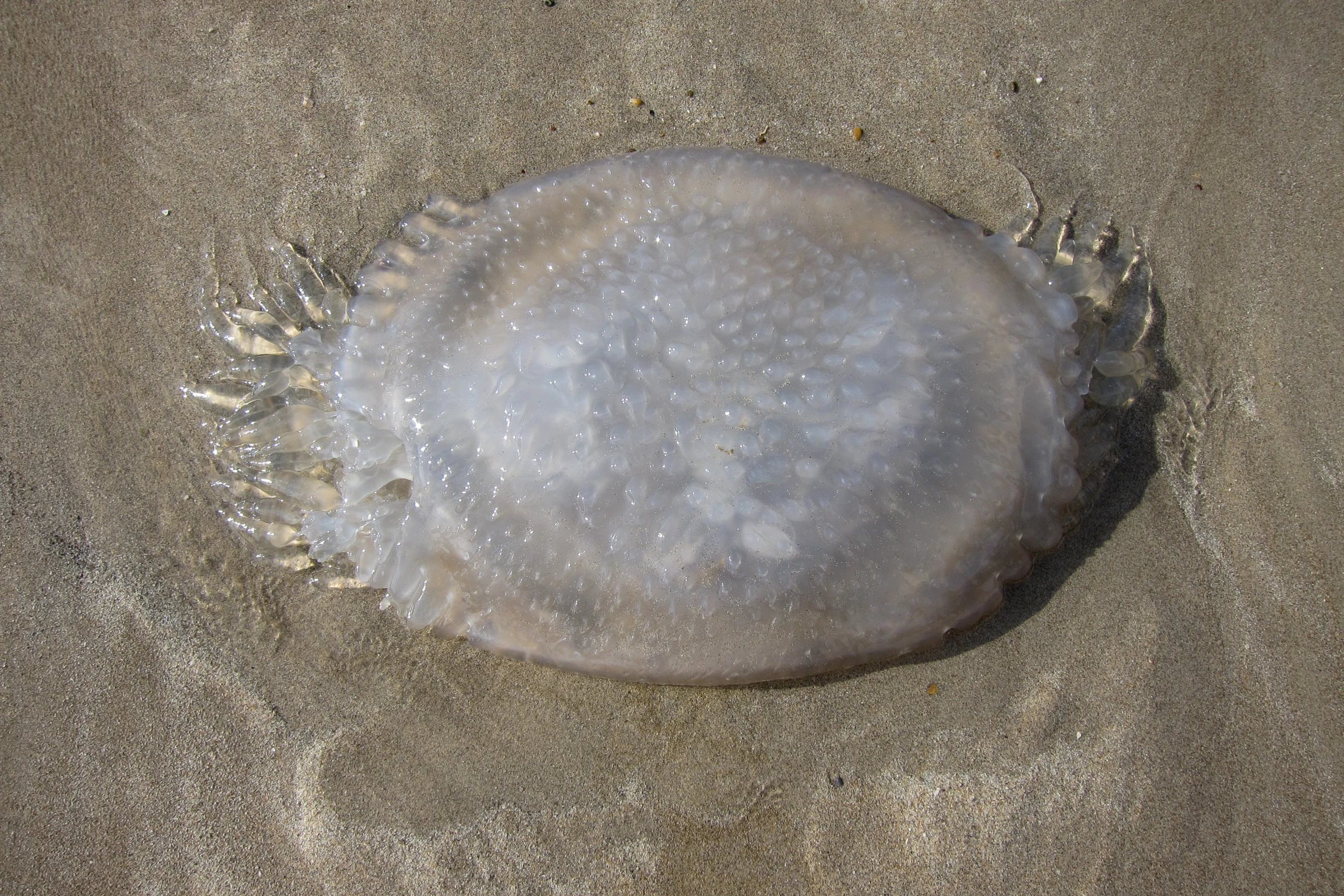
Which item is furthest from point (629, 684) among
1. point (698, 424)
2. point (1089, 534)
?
point (1089, 534)

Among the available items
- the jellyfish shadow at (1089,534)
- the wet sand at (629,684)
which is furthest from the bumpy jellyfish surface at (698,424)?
the wet sand at (629,684)

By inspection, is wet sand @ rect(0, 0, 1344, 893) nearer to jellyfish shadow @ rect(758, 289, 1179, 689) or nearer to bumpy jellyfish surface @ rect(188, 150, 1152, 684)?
jellyfish shadow @ rect(758, 289, 1179, 689)

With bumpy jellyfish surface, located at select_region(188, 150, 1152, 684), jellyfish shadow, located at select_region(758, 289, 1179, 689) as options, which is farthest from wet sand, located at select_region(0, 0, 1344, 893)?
bumpy jellyfish surface, located at select_region(188, 150, 1152, 684)

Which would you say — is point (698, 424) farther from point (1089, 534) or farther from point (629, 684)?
point (1089, 534)

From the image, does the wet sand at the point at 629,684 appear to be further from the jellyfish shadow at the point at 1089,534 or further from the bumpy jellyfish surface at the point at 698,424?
the bumpy jellyfish surface at the point at 698,424

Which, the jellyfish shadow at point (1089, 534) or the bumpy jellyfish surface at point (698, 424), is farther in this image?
the jellyfish shadow at point (1089, 534)
